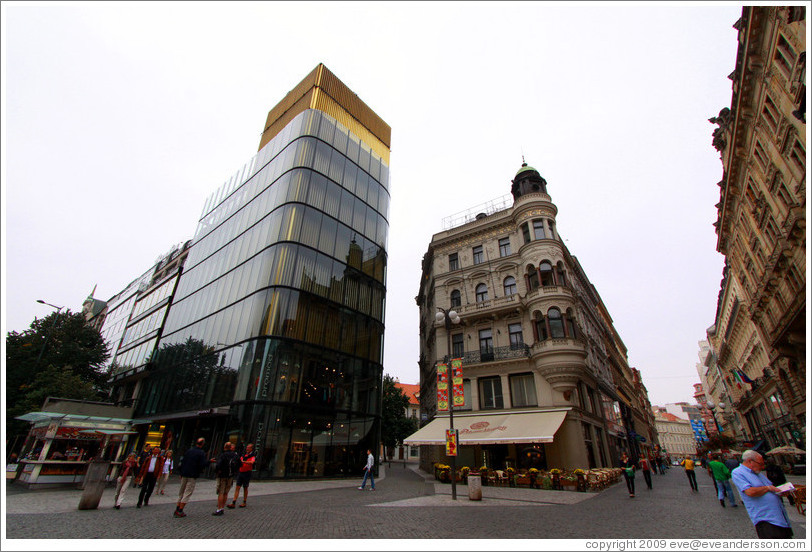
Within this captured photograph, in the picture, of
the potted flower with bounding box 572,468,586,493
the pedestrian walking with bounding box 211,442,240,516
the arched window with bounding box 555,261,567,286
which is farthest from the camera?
the arched window with bounding box 555,261,567,286

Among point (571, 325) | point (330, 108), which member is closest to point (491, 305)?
point (571, 325)

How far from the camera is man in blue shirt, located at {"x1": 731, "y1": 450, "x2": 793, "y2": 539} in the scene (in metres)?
4.46

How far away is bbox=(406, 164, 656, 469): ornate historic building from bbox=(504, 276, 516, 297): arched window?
0.09 meters

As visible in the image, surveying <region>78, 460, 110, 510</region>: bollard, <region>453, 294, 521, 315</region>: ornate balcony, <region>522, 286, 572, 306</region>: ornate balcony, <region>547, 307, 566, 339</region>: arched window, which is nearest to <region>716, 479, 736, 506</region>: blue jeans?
<region>547, 307, 566, 339</region>: arched window

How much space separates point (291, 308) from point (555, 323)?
56.9 feet

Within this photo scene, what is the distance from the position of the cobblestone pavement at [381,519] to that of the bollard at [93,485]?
256 millimetres

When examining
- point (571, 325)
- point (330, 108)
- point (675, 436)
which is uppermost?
point (330, 108)

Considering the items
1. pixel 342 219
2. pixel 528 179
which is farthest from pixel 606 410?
pixel 342 219

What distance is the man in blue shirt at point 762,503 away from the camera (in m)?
4.46

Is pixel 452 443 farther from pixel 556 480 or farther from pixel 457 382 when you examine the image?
pixel 556 480

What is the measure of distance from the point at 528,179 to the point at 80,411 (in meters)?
35.3

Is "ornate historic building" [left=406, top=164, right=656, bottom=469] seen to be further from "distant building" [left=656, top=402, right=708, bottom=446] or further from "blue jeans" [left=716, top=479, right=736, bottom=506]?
"distant building" [left=656, top=402, right=708, bottom=446]

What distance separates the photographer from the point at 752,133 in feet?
70.9

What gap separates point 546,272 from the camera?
81.3 feet
